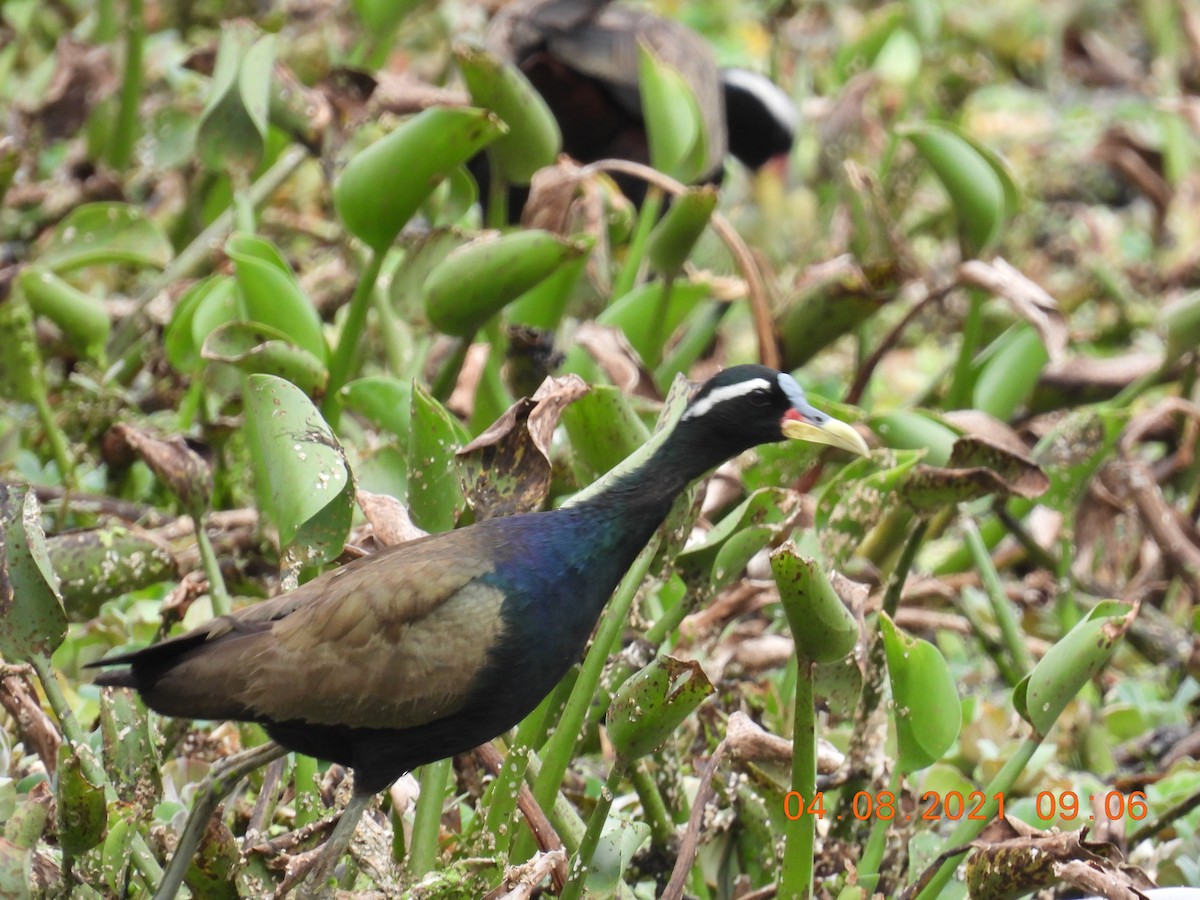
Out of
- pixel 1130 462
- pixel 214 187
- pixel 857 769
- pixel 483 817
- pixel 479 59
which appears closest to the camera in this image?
pixel 483 817

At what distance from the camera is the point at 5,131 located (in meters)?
3.92

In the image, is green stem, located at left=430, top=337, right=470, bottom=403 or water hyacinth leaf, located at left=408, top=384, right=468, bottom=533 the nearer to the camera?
water hyacinth leaf, located at left=408, top=384, right=468, bottom=533

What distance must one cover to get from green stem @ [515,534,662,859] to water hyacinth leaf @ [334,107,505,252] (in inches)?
→ 27.8

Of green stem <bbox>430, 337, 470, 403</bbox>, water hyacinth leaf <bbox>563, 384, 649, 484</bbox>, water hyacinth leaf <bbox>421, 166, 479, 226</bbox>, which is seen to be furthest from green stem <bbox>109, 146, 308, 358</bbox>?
water hyacinth leaf <bbox>563, 384, 649, 484</bbox>

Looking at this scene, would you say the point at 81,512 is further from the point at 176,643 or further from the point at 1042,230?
the point at 1042,230

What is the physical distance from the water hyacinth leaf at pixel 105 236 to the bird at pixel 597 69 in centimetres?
113

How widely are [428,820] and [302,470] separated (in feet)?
1.45

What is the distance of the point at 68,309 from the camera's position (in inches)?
107

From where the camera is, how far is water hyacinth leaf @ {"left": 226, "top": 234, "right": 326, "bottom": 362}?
243 cm

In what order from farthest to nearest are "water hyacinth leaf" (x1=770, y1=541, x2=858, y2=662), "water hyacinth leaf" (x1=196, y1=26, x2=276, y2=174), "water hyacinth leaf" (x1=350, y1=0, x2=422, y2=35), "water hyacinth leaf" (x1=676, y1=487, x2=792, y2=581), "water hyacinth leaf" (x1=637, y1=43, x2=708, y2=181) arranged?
"water hyacinth leaf" (x1=350, y1=0, x2=422, y2=35)
"water hyacinth leaf" (x1=637, y1=43, x2=708, y2=181)
"water hyacinth leaf" (x1=196, y1=26, x2=276, y2=174)
"water hyacinth leaf" (x1=676, y1=487, x2=792, y2=581)
"water hyacinth leaf" (x1=770, y1=541, x2=858, y2=662)

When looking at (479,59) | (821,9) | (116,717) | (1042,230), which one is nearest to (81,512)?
(116,717)

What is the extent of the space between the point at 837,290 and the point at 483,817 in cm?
132

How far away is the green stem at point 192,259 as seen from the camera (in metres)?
3.02

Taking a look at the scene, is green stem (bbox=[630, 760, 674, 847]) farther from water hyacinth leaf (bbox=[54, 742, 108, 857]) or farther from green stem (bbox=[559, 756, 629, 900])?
water hyacinth leaf (bbox=[54, 742, 108, 857])
